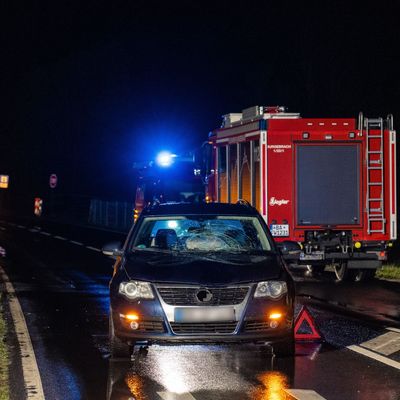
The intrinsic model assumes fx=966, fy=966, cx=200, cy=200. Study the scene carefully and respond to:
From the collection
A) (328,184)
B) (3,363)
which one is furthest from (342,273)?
(3,363)

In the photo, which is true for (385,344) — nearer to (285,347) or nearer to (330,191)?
(285,347)

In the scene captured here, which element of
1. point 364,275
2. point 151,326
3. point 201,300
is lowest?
point 151,326

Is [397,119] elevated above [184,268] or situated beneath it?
elevated above

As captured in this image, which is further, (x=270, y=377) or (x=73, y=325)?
(x=73, y=325)

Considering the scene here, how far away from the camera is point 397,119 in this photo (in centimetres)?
3092

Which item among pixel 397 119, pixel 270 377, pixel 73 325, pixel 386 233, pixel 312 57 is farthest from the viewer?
pixel 312 57

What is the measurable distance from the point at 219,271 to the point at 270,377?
1121 millimetres

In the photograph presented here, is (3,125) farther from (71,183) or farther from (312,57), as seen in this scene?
(312,57)

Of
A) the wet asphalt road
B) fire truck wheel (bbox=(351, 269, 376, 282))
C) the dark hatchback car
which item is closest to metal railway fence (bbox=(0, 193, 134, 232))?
fire truck wheel (bbox=(351, 269, 376, 282))

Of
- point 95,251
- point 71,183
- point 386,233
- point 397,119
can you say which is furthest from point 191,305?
point 71,183

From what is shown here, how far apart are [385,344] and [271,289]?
2006 mm

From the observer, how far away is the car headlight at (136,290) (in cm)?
890

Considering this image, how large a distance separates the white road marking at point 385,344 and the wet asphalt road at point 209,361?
0.13 meters

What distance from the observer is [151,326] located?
28.9 feet
